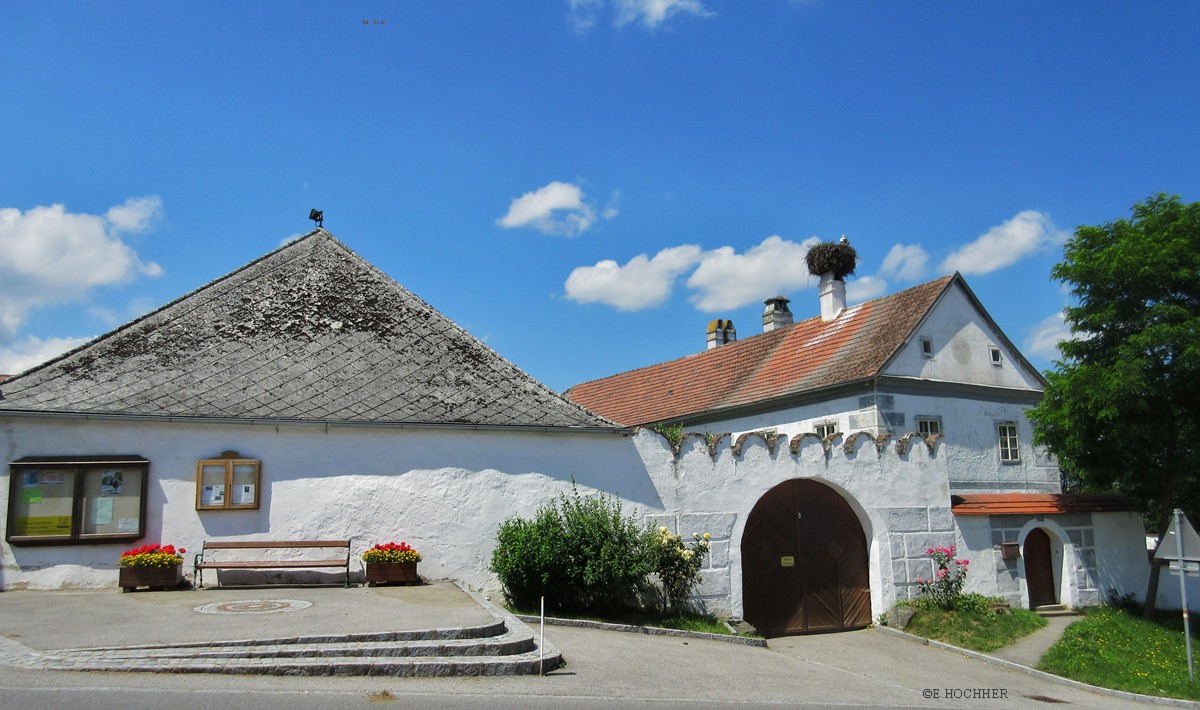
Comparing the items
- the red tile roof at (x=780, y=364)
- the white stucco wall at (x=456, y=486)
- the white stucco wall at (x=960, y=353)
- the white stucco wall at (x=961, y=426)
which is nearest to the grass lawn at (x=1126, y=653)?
the white stucco wall at (x=456, y=486)

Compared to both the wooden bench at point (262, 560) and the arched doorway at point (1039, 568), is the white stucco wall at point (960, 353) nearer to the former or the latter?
the arched doorway at point (1039, 568)

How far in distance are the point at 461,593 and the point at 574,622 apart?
5.67ft

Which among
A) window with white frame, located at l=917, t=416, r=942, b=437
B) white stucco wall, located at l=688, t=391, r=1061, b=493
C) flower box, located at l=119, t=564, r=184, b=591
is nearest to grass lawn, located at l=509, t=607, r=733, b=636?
flower box, located at l=119, t=564, r=184, b=591

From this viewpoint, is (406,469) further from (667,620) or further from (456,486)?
(667,620)

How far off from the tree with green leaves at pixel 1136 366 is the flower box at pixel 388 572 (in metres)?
14.4

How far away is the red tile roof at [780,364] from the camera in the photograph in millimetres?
22781

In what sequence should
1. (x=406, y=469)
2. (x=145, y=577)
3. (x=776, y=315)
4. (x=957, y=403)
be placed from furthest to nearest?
(x=776, y=315) < (x=957, y=403) < (x=406, y=469) < (x=145, y=577)

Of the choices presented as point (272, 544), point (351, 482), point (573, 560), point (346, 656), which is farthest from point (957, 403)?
point (346, 656)

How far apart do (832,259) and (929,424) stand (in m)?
6.22

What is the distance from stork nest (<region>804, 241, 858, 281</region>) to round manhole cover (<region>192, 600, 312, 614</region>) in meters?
18.9

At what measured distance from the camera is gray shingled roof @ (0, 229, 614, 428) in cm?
1344

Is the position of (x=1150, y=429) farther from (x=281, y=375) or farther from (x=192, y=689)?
(x=192, y=689)

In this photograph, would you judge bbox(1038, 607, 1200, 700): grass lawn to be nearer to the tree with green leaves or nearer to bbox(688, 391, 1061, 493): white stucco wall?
the tree with green leaves

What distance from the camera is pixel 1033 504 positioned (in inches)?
731
